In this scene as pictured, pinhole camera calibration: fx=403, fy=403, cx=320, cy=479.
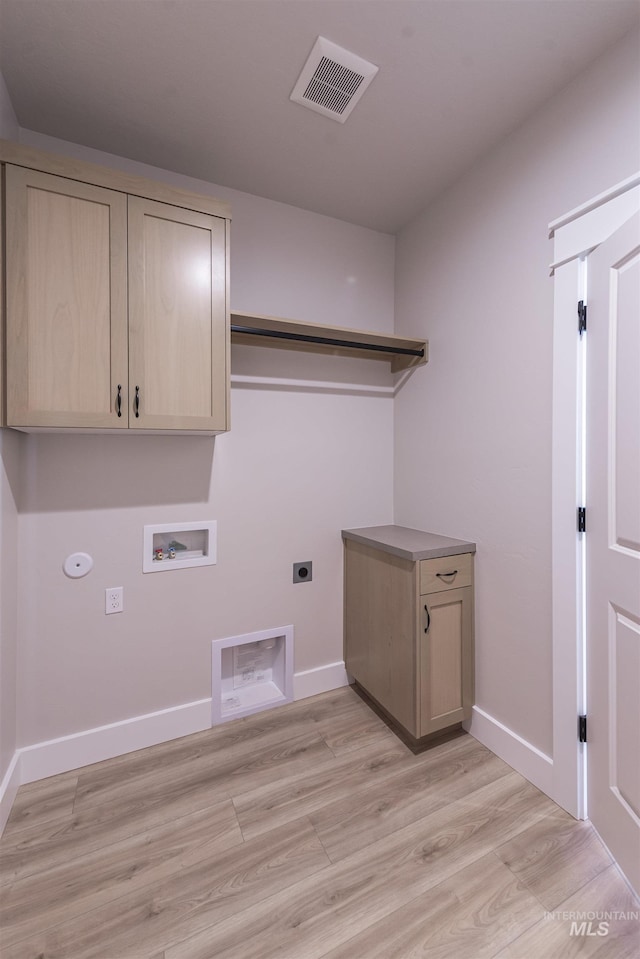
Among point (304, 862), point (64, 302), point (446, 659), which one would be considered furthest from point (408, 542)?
point (64, 302)

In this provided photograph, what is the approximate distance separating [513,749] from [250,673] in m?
1.35

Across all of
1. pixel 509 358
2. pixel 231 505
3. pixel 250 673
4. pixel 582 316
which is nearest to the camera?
pixel 582 316

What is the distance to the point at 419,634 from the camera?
181 cm

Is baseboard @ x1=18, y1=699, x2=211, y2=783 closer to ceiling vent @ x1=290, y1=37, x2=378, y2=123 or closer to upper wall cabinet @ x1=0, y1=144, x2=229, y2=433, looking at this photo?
upper wall cabinet @ x1=0, y1=144, x2=229, y2=433

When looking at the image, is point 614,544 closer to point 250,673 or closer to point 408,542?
point 408,542

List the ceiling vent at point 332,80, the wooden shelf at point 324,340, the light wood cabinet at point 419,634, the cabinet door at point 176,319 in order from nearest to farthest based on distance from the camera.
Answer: the ceiling vent at point 332,80 < the cabinet door at point 176,319 < the light wood cabinet at point 419,634 < the wooden shelf at point 324,340

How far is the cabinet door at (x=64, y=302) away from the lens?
1.42m

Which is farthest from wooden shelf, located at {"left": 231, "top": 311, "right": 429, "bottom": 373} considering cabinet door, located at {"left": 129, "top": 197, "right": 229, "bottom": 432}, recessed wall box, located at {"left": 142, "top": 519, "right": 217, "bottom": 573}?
recessed wall box, located at {"left": 142, "top": 519, "right": 217, "bottom": 573}

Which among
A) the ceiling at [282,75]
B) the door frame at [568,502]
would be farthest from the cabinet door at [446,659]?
the ceiling at [282,75]

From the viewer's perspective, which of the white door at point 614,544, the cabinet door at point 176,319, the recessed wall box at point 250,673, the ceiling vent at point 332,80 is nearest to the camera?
the white door at point 614,544

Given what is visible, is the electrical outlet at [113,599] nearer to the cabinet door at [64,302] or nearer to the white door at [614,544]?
the cabinet door at [64,302]

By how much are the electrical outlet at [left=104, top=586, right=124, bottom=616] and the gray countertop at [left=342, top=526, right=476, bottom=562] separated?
3.98 ft

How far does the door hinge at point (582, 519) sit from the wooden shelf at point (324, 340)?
1.18 metres

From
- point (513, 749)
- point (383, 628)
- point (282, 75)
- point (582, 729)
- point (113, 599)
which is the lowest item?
point (513, 749)
